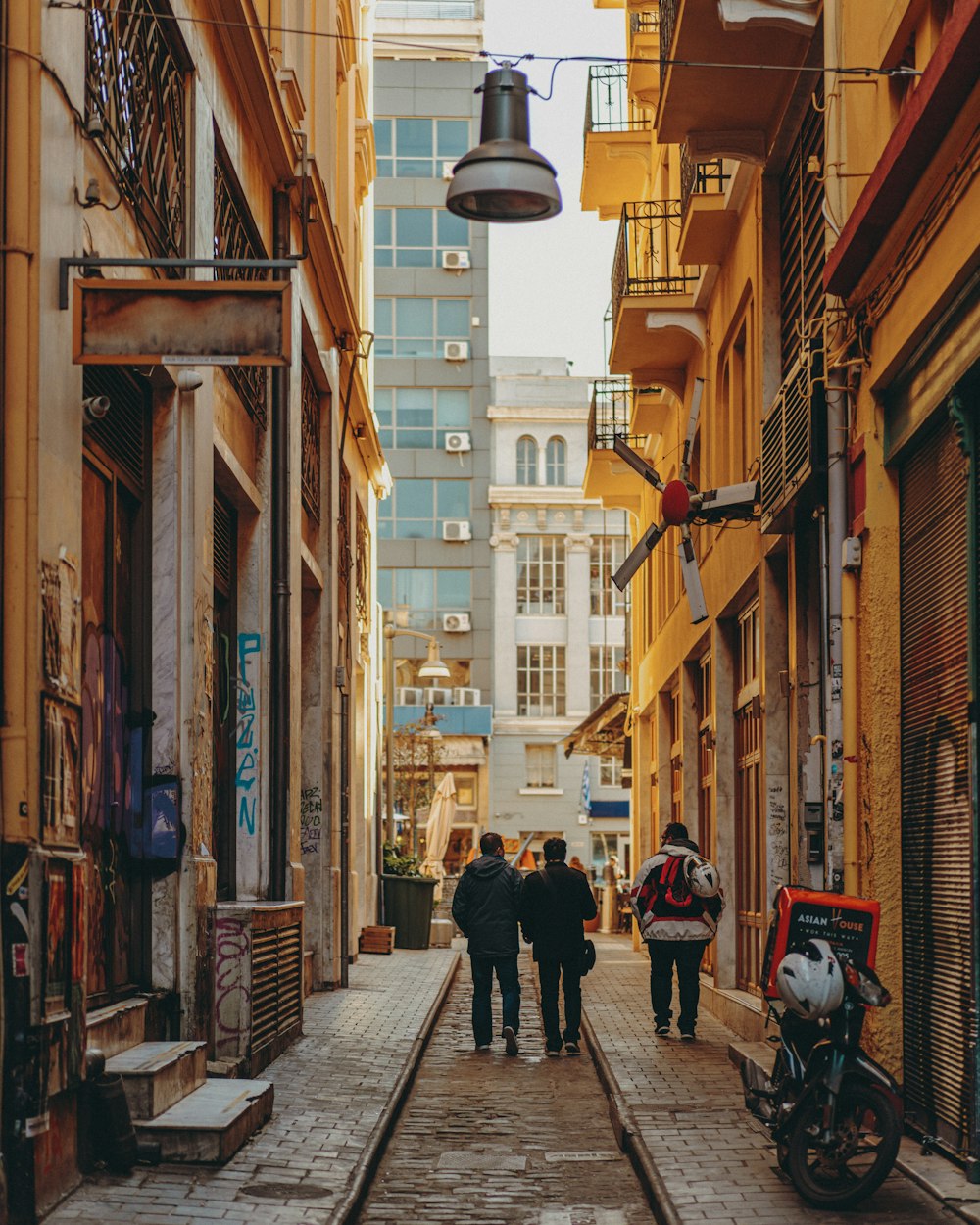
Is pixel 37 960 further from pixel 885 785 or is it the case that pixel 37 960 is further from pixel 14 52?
pixel 885 785

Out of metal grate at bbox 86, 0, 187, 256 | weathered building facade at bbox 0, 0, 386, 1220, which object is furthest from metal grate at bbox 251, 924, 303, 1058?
metal grate at bbox 86, 0, 187, 256

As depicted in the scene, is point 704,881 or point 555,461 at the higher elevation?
point 555,461

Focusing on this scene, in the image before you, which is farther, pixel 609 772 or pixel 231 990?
pixel 609 772

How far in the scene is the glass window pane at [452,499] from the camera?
6512 cm

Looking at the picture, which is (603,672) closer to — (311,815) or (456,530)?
(456,530)

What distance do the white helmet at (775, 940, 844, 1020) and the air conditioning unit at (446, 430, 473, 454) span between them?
185ft

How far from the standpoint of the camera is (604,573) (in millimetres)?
65312

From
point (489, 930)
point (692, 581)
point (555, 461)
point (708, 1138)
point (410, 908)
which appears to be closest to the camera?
point (708, 1138)

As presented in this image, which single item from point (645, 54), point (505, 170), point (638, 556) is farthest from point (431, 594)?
point (505, 170)

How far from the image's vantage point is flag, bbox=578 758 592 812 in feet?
194

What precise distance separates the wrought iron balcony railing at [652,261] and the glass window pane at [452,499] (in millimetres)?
38488

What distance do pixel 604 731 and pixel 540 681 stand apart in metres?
26.4

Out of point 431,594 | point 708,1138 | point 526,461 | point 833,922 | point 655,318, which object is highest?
point 526,461

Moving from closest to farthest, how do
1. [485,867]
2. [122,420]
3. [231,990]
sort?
1. [122,420]
2. [231,990]
3. [485,867]
